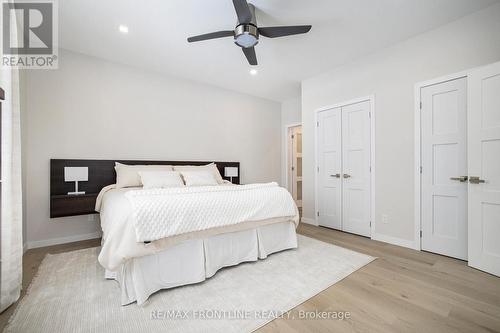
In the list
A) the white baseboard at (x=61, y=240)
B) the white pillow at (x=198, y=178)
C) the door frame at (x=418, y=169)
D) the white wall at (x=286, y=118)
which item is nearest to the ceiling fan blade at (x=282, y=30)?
the door frame at (x=418, y=169)

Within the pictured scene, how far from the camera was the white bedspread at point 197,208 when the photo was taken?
1.76 metres

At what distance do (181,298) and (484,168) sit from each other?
3132mm

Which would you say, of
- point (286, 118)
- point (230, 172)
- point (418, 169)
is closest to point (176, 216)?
point (230, 172)

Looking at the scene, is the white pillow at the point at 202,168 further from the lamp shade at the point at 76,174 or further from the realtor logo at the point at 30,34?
the realtor logo at the point at 30,34

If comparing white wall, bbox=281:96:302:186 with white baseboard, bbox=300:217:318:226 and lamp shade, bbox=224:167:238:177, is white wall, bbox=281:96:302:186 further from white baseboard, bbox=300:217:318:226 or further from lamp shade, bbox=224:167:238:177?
lamp shade, bbox=224:167:238:177

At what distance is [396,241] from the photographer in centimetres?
306

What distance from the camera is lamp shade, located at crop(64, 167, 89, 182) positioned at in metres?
2.96

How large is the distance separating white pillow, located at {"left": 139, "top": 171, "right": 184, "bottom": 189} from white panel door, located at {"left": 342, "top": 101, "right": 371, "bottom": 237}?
265 centimetres

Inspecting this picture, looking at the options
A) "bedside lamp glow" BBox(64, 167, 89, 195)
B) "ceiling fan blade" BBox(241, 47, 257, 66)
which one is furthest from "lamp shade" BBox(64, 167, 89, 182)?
"ceiling fan blade" BBox(241, 47, 257, 66)

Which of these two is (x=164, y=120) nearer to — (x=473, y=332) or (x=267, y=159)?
(x=267, y=159)

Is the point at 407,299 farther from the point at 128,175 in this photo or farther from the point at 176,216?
the point at 128,175

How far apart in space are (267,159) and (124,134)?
3.12 meters

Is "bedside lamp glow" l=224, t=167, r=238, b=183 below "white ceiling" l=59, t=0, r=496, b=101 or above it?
below

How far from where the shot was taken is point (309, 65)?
12.0 feet
